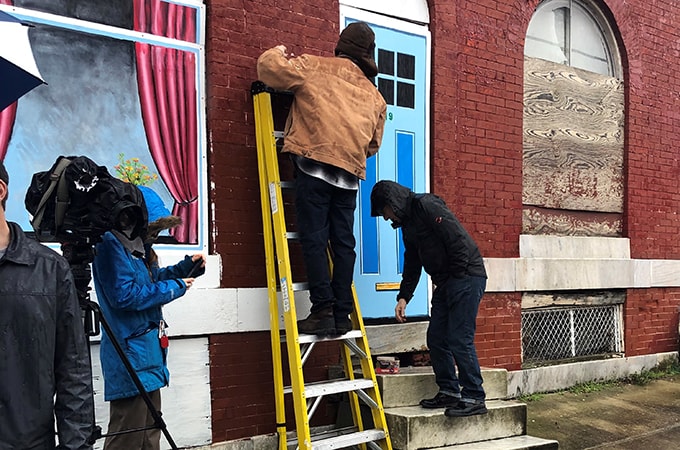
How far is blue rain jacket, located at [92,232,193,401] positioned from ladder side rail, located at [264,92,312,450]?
37.4 inches

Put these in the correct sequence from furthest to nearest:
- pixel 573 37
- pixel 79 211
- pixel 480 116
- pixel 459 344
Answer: pixel 573 37 < pixel 480 116 < pixel 459 344 < pixel 79 211

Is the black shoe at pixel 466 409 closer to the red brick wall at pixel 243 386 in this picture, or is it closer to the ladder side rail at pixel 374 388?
the ladder side rail at pixel 374 388

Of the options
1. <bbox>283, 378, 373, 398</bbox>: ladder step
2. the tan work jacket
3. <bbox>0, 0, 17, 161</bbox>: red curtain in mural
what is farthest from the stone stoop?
<bbox>0, 0, 17, 161</bbox>: red curtain in mural

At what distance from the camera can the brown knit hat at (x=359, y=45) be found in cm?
454

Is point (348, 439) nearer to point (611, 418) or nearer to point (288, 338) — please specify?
point (288, 338)

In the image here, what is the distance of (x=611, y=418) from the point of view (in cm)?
609

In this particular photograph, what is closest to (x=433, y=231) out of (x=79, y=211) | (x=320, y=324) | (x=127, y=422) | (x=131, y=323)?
(x=320, y=324)

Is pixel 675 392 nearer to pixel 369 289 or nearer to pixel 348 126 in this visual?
pixel 369 289

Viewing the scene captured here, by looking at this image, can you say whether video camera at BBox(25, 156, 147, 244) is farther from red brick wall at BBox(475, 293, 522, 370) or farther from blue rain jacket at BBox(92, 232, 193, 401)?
red brick wall at BBox(475, 293, 522, 370)

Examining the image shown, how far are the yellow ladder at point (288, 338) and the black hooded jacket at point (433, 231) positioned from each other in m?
0.63

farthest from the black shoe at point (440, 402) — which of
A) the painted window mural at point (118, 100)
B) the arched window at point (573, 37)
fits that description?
the arched window at point (573, 37)

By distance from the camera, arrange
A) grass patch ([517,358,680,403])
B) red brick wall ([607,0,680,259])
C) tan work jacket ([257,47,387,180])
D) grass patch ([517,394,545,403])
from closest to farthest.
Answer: tan work jacket ([257,47,387,180]) < grass patch ([517,394,545,403]) < grass patch ([517,358,680,403]) < red brick wall ([607,0,680,259])

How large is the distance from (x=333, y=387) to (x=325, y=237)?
0.98 meters

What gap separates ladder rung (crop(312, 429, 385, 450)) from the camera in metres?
4.09
